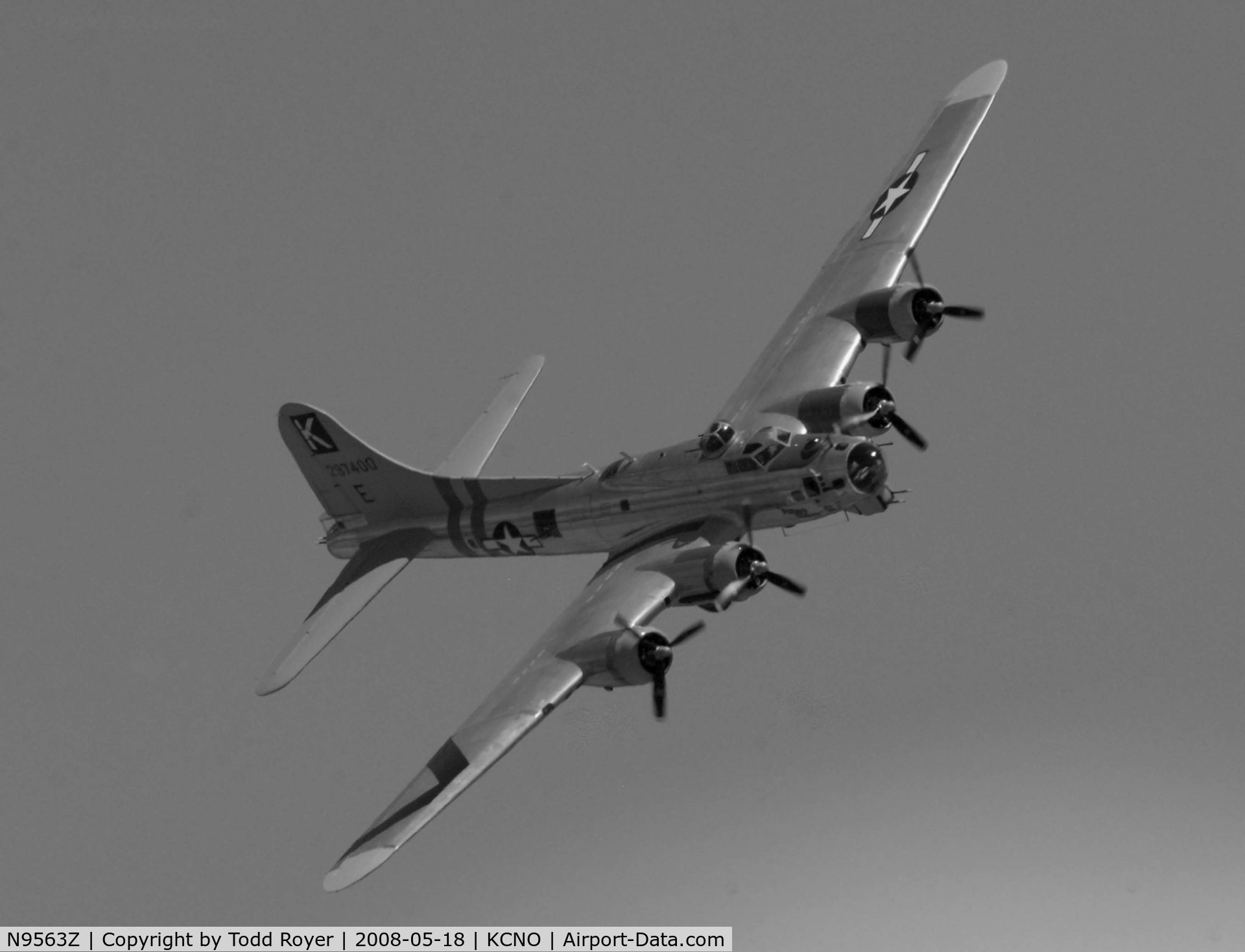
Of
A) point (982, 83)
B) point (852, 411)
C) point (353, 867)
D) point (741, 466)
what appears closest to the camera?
point (353, 867)

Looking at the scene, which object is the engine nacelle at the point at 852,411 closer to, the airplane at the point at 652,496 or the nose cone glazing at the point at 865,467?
the airplane at the point at 652,496

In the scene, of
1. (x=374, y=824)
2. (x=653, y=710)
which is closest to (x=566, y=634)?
(x=653, y=710)

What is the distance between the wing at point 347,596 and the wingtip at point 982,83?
69.7 ft

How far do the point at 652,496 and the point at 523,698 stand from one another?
829 cm

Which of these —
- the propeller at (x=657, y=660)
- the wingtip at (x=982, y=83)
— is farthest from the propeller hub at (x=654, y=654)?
the wingtip at (x=982, y=83)

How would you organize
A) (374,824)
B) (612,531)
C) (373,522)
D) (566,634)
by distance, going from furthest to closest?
(373,522) < (612,531) < (566,634) < (374,824)

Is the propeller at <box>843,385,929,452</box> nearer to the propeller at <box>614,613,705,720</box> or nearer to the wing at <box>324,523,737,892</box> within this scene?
the wing at <box>324,523,737,892</box>

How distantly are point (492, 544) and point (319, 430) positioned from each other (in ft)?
20.6

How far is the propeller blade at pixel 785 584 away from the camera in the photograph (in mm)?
51875

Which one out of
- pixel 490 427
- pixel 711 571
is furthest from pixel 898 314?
pixel 490 427

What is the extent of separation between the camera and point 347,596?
57.8m

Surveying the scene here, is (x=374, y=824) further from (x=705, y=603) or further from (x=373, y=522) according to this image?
(x=373, y=522)

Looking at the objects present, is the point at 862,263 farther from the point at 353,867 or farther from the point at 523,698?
the point at 353,867

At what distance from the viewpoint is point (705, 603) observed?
52.4m
